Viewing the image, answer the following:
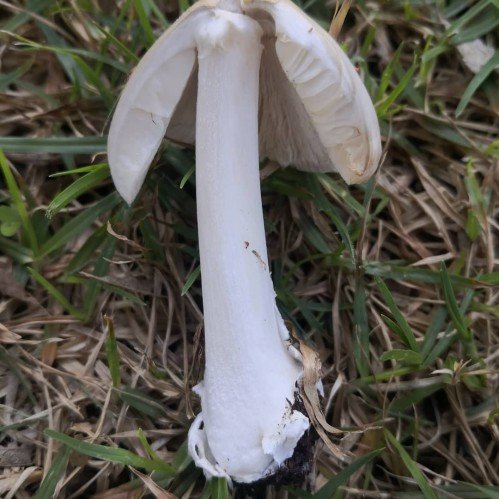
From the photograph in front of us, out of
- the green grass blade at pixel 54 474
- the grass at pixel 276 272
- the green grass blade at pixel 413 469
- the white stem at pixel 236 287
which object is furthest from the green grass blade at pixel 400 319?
the green grass blade at pixel 54 474

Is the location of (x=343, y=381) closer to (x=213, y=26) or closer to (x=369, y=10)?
(x=213, y=26)

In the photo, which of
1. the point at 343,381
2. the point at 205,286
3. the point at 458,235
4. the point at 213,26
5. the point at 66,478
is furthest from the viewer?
the point at 458,235

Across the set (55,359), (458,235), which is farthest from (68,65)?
(458,235)

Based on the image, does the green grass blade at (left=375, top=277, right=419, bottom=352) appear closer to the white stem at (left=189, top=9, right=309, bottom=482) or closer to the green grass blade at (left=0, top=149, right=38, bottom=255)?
the white stem at (left=189, top=9, right=309, bottom=482)

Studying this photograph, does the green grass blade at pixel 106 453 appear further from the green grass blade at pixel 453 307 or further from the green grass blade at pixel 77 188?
the green grass blade at pixel 453 307

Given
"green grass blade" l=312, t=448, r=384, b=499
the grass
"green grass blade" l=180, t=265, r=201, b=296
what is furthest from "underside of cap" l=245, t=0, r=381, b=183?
"green grass blade" l=312, t=448, r=384, b=499

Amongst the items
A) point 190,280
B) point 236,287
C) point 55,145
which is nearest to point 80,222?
point 55,145
